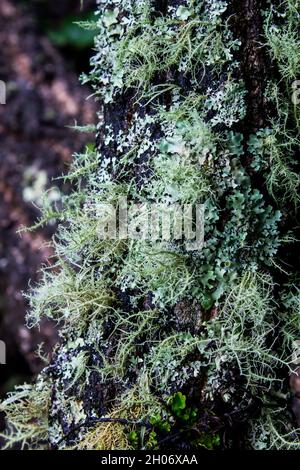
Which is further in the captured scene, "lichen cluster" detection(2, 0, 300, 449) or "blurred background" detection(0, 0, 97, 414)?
"blurred background" detection(0, 0, 97, 414)

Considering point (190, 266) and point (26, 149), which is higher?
point (26, 149)

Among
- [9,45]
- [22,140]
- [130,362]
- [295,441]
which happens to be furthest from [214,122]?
[9,45]

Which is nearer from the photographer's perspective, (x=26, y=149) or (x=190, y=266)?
(x=190, y=266)
